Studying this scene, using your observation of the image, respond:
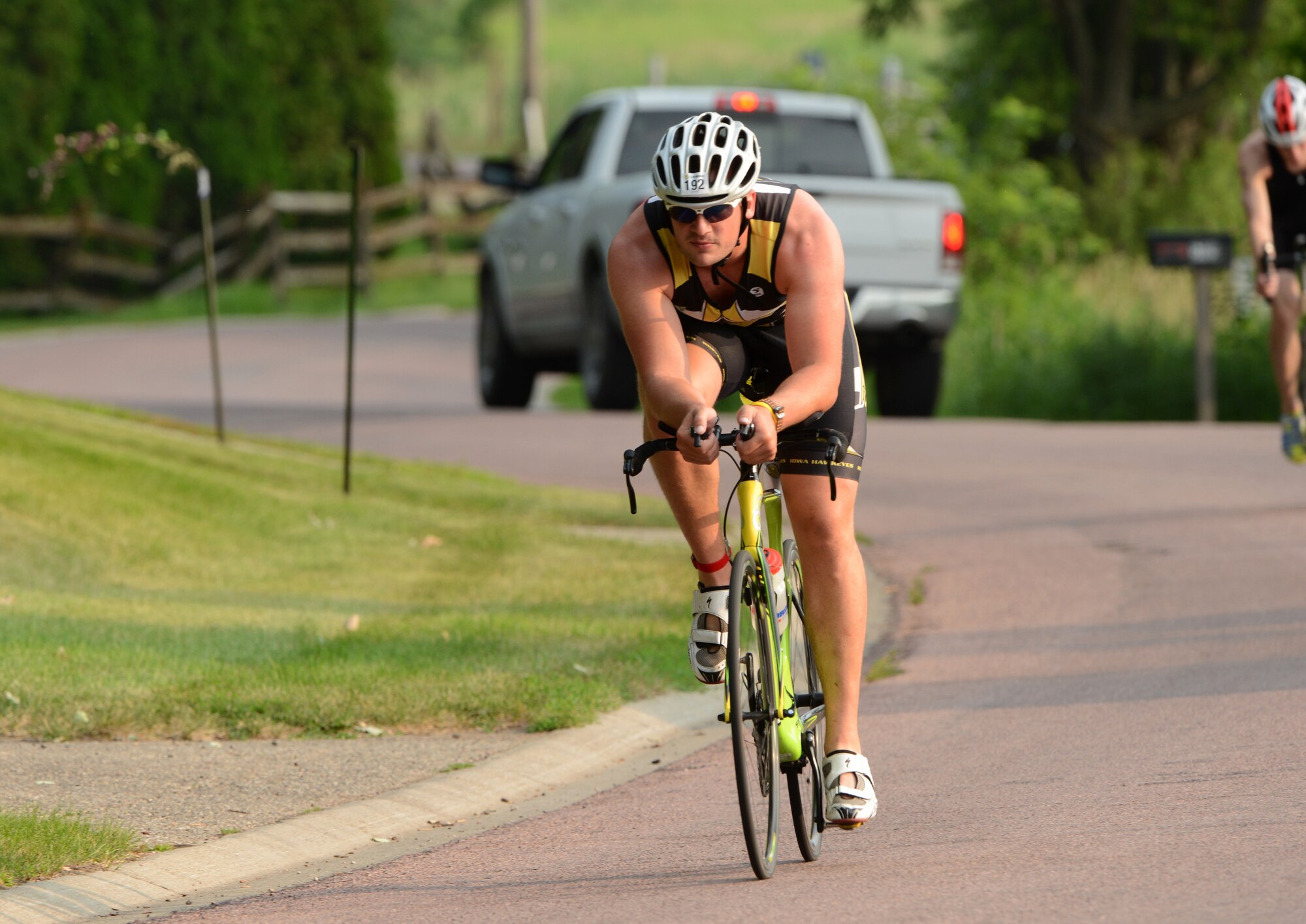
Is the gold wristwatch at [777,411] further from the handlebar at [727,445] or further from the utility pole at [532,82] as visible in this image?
the utility pole at [532,82]

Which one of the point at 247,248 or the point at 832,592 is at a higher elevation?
the point at 832,592

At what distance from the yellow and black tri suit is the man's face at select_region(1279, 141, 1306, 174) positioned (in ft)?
19.7

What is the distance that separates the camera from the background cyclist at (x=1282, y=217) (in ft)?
35.2

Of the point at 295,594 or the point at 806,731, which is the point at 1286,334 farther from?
the point at 806,731

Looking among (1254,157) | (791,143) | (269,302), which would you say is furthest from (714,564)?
(269,302)

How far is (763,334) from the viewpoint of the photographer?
18.1 ft

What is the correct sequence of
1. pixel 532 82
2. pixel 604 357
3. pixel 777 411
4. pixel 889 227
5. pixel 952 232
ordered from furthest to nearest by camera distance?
pixel 532 82 → pixel 604 357 → pixel 952 232 → pixel 889 227 → pixel 777 411

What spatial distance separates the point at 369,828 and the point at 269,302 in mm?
30999

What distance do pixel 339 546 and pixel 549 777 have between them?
4.36 m

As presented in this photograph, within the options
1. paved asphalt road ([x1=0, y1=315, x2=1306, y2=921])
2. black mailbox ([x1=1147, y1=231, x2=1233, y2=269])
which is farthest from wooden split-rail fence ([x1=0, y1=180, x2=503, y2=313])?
paved asphalt road ([x1=0, y1=315, x2=1306, y2=921])

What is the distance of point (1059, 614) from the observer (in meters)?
9.04

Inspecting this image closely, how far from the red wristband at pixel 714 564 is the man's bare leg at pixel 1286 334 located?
20.6 feet

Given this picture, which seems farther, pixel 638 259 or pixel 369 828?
pixel 369 828

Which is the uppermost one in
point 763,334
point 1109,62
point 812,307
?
point 812,307
